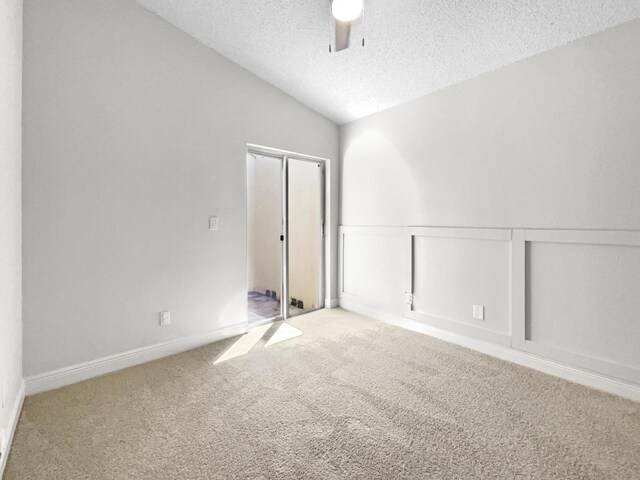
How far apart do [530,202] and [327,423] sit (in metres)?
2.16

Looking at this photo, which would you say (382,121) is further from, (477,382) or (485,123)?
(477,382)

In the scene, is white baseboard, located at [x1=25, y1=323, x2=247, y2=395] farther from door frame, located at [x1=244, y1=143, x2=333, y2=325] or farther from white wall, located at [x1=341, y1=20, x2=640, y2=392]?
white wall, located at [x1=341, y1=20, x2=640, y2=392]

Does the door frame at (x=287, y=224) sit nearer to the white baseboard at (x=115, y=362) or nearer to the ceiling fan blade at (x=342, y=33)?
the white baseboard at (x=115, y=362)

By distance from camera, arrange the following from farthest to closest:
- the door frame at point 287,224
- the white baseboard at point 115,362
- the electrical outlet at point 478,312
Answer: the door frame at point 287,224
the electrical outlet at point 478,312
the white baseboard at point 115,362

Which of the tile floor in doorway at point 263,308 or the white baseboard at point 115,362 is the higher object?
the tile floor in doorway at point 263,308

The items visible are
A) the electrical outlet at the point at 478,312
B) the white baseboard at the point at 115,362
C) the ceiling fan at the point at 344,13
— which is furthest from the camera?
the electrical outlet at the point at 478,312

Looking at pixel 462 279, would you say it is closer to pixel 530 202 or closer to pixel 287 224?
pixel 530 202

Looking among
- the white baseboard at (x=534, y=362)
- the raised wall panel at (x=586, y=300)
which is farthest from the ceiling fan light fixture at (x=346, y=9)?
the white baseboard at (x=534, y=362)

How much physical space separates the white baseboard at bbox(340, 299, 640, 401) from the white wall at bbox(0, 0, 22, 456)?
3.07 m

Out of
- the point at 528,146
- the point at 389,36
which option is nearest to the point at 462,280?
the point at 528,146

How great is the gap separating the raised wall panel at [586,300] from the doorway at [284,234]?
2.36 meters

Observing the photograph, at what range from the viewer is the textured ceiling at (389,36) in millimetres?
2027

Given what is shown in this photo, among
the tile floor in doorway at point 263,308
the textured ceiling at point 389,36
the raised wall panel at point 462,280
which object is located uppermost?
the textured ceiling at point 389,36

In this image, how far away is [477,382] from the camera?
222 centimetres
